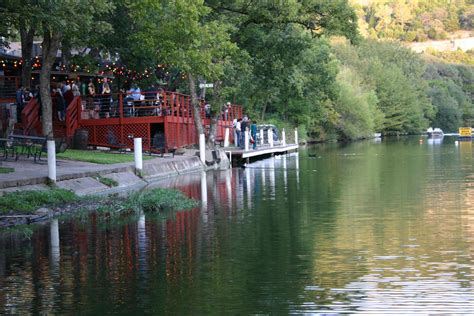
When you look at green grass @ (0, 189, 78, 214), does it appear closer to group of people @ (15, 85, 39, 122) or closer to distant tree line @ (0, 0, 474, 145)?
distant tree line @ (0, 0, 474, 145)

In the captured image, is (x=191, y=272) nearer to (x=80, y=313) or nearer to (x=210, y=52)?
(x=80, y=313)

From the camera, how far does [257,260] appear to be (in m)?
14.3

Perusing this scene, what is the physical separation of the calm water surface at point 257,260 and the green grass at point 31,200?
110cm

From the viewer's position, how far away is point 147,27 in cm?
4381

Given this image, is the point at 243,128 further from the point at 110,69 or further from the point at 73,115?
the point at 73,115

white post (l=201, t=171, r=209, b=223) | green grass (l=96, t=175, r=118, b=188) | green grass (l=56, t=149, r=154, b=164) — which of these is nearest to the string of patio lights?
green grass (l=56, t=149, r=154, b=164)

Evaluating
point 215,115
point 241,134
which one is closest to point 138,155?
point 215,115

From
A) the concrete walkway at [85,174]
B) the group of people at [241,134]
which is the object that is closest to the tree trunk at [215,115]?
the group of people at [241,134]

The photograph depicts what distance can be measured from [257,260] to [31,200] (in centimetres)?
927

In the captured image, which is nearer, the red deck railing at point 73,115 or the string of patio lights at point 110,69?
the red deck railing at point 73,115

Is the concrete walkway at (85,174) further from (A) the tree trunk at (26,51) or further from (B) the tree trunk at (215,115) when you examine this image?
(B) the tree trunk at (215,115)

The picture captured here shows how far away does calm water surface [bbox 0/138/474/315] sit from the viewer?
11.2 metres

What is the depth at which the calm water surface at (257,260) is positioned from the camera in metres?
11.2

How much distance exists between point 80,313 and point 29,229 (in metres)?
8.07
